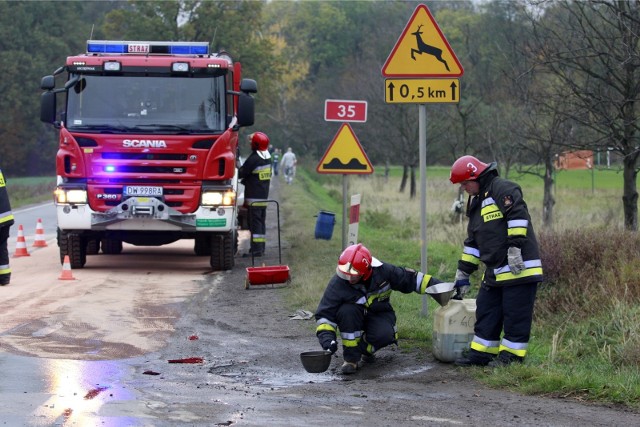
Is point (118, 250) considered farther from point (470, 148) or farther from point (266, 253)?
point (470, 148)

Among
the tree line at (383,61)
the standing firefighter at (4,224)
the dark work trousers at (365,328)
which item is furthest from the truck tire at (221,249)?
the dark work trousers at (365,328)

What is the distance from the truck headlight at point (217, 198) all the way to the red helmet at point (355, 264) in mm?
7233

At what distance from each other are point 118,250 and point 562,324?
1055 cm

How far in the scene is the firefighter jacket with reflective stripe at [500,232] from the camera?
8156mm

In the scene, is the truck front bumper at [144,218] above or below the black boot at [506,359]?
above

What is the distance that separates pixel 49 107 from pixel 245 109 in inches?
115

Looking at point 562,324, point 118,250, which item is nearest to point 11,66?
point 118,250

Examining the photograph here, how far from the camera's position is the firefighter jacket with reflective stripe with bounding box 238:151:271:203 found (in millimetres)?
17500

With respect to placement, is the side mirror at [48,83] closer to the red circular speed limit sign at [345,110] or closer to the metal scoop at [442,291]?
the red circular speed limit sign at [345,110]

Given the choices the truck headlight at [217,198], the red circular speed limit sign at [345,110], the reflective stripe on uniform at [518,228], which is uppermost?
the red circular speed limit sign at [345,110]

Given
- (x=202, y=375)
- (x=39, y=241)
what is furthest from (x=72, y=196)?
(x=202, y=375)

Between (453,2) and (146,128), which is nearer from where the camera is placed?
(146,128)

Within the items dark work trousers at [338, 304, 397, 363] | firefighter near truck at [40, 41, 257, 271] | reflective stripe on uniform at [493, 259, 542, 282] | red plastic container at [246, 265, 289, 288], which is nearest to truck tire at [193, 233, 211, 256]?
firefighter near truck at [40, 41, 257, 271]

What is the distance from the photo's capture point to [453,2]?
89.3 m
